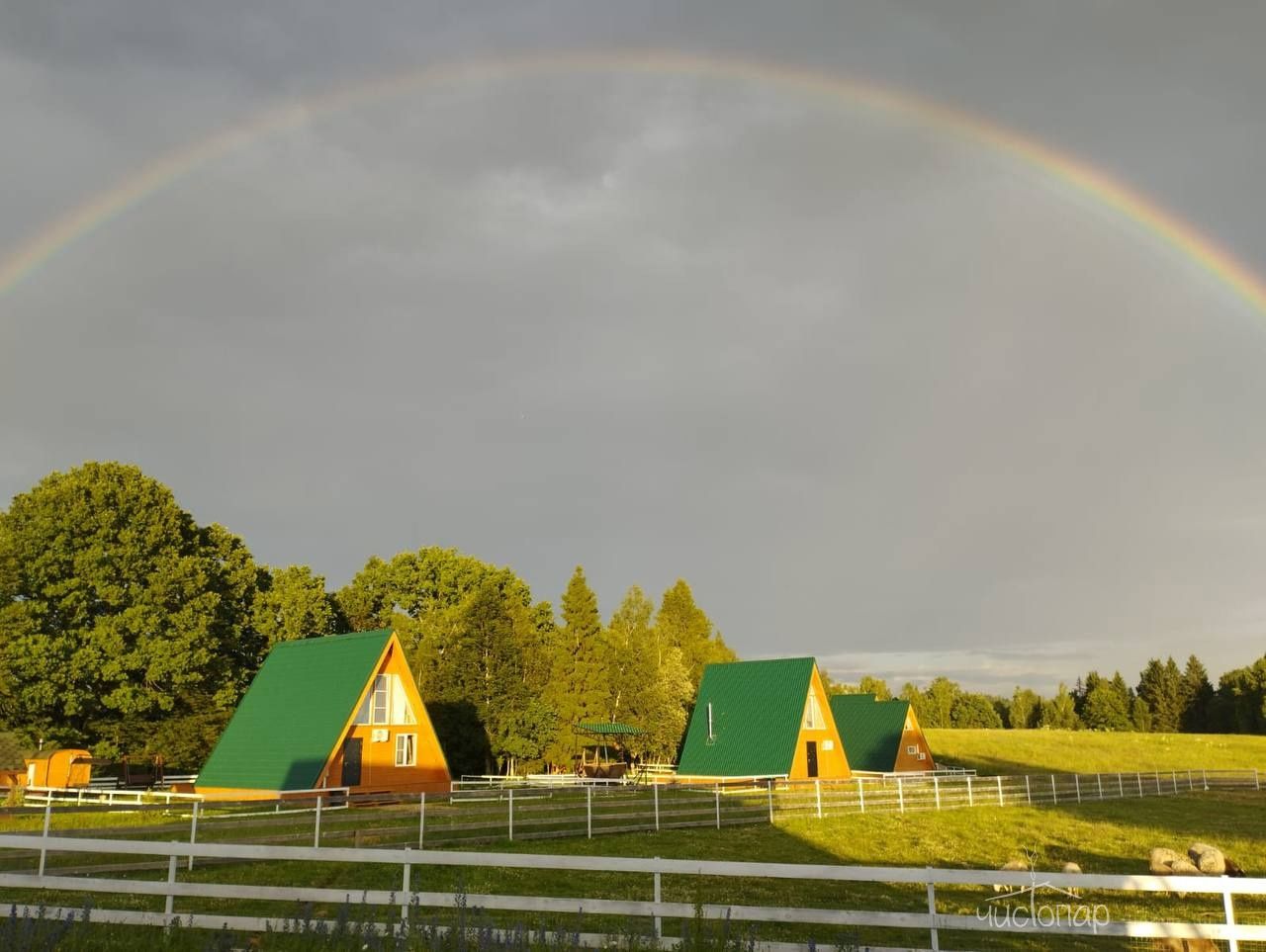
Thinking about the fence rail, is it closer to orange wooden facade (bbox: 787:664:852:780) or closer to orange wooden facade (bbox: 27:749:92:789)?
orange wooden facade (bbox: 787:664:852:780)

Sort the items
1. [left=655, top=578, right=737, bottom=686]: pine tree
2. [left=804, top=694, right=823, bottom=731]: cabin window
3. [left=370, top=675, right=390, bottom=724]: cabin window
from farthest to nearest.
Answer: [left=655, top=578, right=737, bottom=686]: pine tree, [left=804, top=694, right=823, bottom=731]: cabin window, [left=370, top=675, right=390, bottom=724]: cabin window

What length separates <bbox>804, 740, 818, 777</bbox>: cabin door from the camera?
149 feet

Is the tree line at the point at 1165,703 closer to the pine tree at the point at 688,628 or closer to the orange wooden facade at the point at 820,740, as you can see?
the pine tree at the point at 688,628

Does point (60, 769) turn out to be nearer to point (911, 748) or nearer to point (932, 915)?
point (911, 748)

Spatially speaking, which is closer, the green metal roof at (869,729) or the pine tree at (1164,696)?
the green metal roof at (869,729)

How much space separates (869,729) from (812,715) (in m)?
9.03

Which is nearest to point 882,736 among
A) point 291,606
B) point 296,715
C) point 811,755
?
point 811,755

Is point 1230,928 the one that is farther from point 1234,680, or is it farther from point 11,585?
point 1234,680

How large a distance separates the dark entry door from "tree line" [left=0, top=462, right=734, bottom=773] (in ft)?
68.2

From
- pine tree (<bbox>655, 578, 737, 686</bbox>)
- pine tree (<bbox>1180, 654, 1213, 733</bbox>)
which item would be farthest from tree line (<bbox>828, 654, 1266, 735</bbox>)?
pine tree (<bbox>655, 578, 737, 686</bbox>)

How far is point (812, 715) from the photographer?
153 ft

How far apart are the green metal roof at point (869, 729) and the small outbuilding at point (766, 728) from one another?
15.5ft

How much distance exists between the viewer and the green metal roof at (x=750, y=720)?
4500 cm

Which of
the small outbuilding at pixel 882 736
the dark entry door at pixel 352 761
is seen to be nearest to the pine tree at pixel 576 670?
the small outbuilding at pixel 882 736
